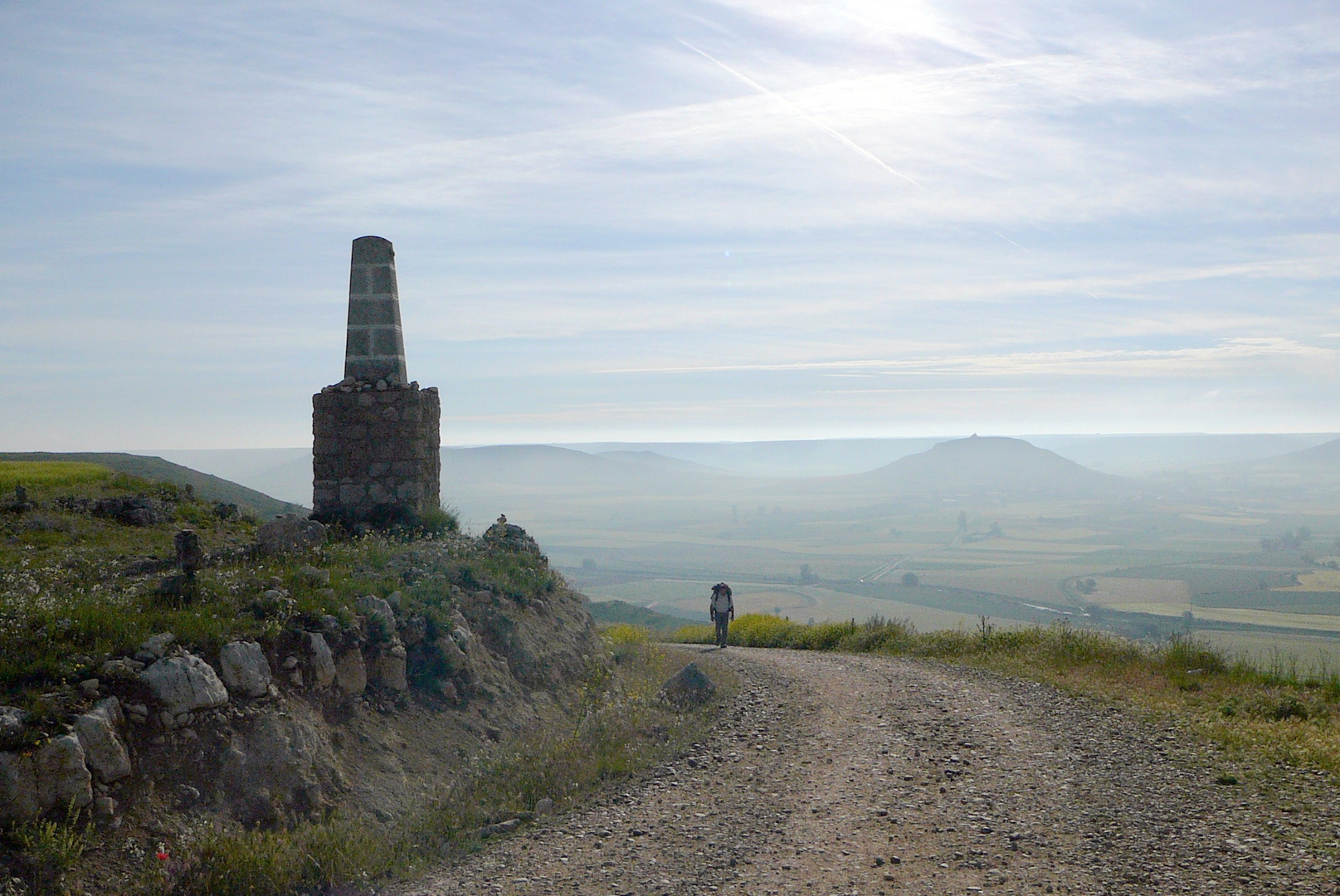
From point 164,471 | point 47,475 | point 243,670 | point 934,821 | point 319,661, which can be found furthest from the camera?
point 164,471

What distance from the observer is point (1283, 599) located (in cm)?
6384

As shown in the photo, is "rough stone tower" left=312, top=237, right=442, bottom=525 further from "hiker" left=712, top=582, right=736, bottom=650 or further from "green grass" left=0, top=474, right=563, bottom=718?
"hiker" left=712, top=582, right=736, bottom=650

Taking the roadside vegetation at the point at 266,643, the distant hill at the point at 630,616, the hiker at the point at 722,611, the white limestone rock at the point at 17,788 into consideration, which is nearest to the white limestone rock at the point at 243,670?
the roadside vegetation at the point at 266,643

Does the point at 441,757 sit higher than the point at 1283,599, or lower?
higher

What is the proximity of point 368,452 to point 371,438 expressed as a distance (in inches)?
10.0

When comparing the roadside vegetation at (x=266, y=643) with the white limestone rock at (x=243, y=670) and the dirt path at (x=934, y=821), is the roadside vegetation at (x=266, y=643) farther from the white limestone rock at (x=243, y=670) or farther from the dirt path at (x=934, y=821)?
the dirt path at (x=934, y=821)

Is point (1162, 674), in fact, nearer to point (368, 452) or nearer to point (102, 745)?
point (368, 452)

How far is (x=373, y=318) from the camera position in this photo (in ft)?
49.7

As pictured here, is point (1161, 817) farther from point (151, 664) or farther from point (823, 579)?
point (823, 579)

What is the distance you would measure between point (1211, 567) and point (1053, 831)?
110340 mm

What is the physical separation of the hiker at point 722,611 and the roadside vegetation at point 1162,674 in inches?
57.3

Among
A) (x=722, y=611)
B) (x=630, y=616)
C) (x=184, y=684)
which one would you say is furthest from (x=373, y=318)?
(x=630, y=616)

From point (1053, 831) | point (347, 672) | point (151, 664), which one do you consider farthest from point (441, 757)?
point (1053, 831)

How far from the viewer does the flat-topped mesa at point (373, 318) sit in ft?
49.2
